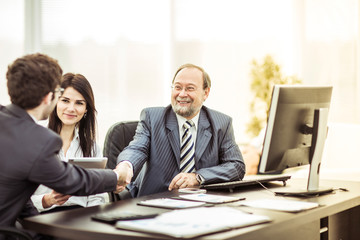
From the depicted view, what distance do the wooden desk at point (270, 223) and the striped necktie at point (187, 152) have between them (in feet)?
1.68

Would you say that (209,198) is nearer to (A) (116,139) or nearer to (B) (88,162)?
(B) (88,162)

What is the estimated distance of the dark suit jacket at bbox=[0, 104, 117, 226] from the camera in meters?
2.19

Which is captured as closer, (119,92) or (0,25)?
(0,25)

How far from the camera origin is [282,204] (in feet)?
8.34

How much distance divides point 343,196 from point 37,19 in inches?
149

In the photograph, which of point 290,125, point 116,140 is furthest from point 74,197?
point 290,125

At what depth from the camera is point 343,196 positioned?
2.90m

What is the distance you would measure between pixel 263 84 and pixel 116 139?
11.3ft

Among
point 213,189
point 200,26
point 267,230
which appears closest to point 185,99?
point 213,189

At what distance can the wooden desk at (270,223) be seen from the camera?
1.95 m

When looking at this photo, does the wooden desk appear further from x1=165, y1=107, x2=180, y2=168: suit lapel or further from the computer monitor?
x1=165, y1=107, x2=180, y2=168: suit lapel

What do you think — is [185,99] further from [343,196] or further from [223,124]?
[343,196]

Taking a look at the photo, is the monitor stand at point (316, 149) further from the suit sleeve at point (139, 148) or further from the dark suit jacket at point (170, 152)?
the suit sleeve at point (139, 148)

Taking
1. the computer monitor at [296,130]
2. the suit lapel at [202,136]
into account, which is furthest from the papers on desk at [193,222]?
the suit lapel at [202,136]
